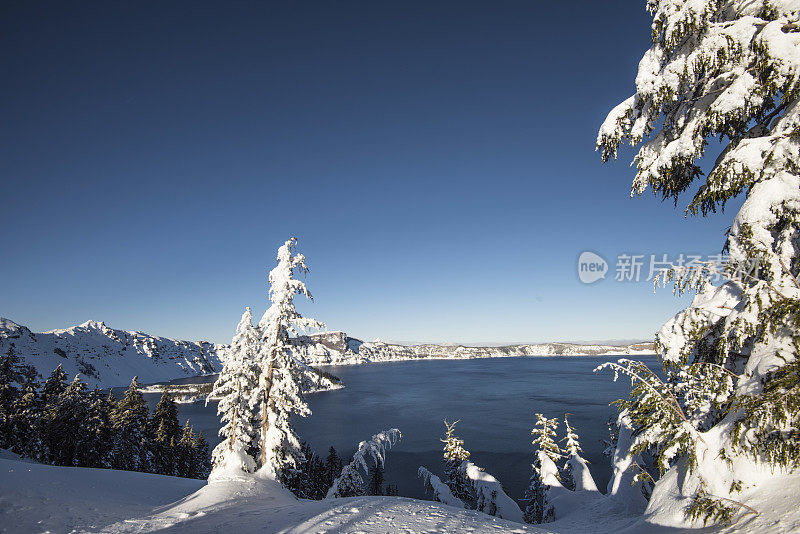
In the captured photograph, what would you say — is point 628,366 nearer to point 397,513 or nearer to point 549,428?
point 397,513

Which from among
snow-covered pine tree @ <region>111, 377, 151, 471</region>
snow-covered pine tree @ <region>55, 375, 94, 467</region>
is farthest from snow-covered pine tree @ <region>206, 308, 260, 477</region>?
snow-covered pine tree @ <region>111, 377, 151, 471</region>

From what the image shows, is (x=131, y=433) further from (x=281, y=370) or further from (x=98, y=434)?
(x=281, y=370)

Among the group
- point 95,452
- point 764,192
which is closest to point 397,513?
point 764,192

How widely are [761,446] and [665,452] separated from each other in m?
1.11

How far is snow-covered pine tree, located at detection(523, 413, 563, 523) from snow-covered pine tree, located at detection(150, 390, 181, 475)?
1436 inches

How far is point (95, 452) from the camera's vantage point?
30.2 m

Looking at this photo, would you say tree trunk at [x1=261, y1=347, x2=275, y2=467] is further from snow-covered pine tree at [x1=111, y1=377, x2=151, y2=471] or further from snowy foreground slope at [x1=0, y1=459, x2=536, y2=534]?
snow-covered pine tree at [x1=111, y1=377, x2=151, y2=471]

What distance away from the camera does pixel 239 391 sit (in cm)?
1697

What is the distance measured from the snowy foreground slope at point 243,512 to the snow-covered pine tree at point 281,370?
7.31ft

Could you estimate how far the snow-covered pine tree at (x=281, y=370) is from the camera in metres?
15.4

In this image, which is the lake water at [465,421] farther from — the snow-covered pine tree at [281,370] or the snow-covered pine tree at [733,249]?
the snow-covered pine tree at [733,249]

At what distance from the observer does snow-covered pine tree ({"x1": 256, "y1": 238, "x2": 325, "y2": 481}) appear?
50.4 feet

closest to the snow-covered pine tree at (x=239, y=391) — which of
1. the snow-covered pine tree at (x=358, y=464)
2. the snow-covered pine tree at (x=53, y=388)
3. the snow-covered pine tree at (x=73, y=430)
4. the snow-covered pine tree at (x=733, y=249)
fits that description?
the snow-covered pine tree at (x=358, y=464)

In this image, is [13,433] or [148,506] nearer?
[148,506]
